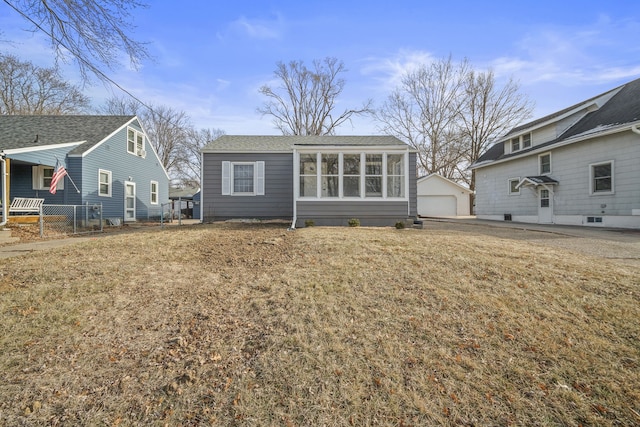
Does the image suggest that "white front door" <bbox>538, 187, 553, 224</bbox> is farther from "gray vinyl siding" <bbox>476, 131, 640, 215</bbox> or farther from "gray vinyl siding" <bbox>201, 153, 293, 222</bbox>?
"gray vinyl siding" <bbox>201, 153, 293, 222</bbox>

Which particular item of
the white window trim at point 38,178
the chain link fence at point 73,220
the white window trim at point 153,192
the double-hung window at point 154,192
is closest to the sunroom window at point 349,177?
the chain link fence at point 73,220

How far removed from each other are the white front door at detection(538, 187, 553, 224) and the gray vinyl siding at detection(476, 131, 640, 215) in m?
0.22

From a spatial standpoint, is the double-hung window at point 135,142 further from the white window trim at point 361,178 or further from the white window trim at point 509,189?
the white window trim at point 509,189

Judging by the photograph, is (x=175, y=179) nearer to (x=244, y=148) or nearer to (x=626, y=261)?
(x=244, y=148)

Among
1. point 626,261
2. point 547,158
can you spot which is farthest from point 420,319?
point 547,158

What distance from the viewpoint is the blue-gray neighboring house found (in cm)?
1213

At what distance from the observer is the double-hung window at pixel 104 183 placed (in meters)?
14.1

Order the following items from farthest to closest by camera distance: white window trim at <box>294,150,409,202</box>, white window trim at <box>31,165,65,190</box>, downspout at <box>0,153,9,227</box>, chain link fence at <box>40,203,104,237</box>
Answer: white window trim at <box>31,165,65,190</box>, chain link fence at <box>40,203,104,237</box>, white window trim at <box>294,150,409,202</box>, downspout at <box>0,153,9,227</box>

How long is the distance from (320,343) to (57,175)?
1339cm

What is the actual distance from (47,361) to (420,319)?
11.9ft

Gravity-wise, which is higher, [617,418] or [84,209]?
[84,209]

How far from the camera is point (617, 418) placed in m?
2.19

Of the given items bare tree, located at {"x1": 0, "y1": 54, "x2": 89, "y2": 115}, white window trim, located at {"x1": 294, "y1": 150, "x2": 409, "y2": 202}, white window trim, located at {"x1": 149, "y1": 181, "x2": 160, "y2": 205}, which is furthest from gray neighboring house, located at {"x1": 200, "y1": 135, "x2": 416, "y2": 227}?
bare tree, located at {"x1": 0, "y1": 54, "x2": 89, "y2": 115}

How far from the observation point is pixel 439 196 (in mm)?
23609
